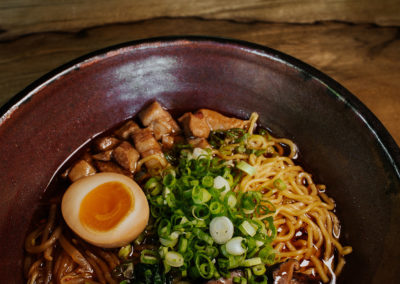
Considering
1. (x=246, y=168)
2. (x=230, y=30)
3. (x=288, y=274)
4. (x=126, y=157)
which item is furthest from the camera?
(x=230, y=30)

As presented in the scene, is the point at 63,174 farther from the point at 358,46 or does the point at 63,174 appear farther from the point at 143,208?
the point at 358,46

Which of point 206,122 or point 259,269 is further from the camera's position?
point 206,122

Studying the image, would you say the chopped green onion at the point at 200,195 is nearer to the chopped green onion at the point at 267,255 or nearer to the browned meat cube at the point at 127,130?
the chopped green onion at the point at 267,255

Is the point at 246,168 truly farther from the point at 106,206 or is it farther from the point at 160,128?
the point at 106,206

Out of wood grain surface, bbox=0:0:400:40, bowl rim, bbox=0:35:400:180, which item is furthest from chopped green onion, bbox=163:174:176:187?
wood grain surface, bbox=0:0:400:40

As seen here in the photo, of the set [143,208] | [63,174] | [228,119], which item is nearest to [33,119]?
[63,174]

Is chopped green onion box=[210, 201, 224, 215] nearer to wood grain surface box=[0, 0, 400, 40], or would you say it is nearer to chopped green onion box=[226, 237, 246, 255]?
chopped green onion box=[226, 237, 246, 255]

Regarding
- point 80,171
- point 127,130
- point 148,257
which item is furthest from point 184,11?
point 148,257
